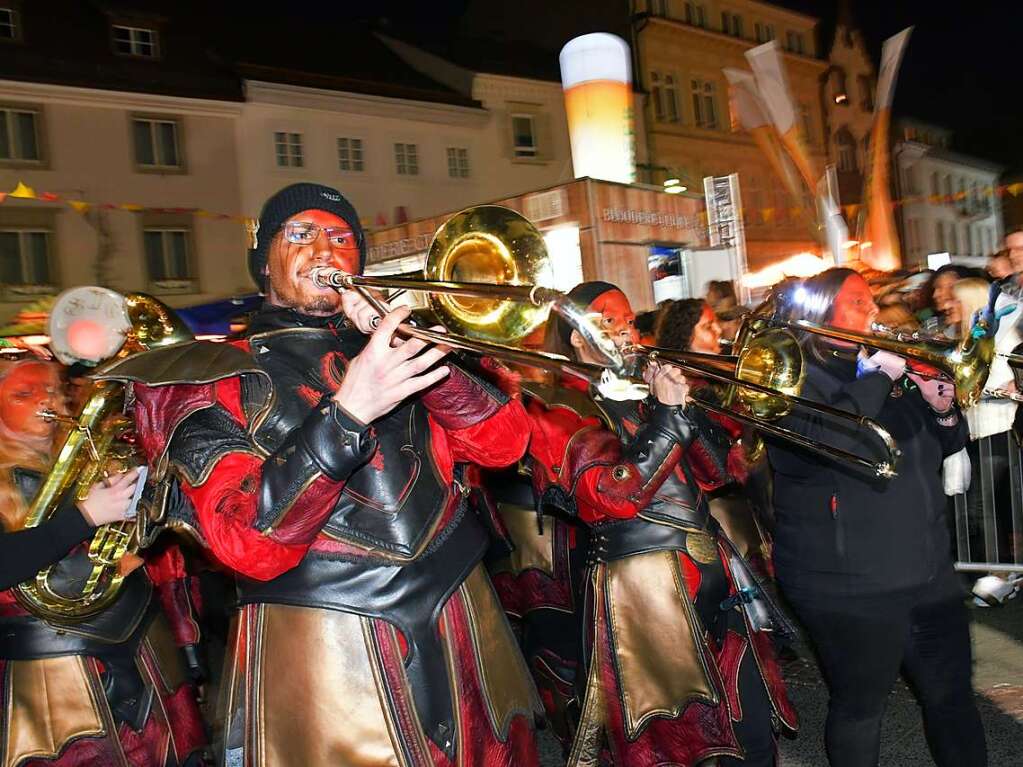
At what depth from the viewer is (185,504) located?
227cm

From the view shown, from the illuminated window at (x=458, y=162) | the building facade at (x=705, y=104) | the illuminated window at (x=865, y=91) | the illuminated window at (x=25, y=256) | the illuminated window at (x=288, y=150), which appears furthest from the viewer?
the illuminated window at (x=865, y=91)

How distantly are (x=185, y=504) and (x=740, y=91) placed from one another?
1396 cm

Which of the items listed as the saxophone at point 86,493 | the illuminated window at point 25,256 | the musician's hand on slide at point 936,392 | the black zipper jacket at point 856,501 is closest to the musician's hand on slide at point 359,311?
the saxophone at point 86,493

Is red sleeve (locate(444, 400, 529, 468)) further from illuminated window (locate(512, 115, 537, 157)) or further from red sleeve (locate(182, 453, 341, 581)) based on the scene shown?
illuminated window (locate(512, 115, 537, 157))

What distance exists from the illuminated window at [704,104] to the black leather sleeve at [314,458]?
29.6 m

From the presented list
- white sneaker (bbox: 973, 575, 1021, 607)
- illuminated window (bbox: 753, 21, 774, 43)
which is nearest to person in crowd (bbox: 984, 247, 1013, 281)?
white sneaker (bbox: 973, 575, 1021, 607)

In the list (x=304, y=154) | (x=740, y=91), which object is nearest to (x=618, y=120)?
(x=740, y=91)

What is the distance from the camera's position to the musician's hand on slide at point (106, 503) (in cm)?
290

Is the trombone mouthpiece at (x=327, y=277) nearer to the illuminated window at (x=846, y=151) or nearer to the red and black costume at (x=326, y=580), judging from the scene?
the red and black costume at (x=326, y=580)

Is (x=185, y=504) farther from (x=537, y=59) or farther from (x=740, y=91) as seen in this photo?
(x=537, y=59)

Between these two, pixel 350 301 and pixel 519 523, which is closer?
pixel 350 301

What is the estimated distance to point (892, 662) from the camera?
307 cm

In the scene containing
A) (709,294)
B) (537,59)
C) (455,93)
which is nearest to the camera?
(709,294)

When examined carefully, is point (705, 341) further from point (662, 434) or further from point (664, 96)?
point (664, 96)
